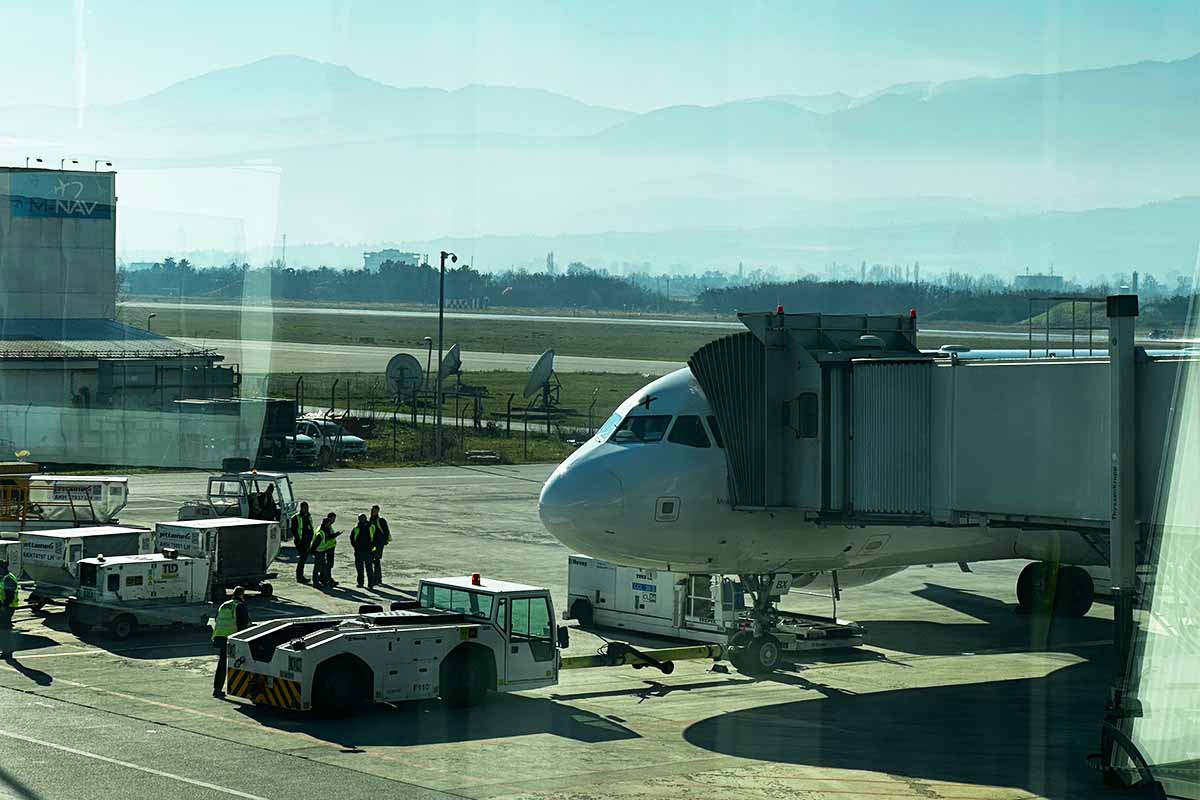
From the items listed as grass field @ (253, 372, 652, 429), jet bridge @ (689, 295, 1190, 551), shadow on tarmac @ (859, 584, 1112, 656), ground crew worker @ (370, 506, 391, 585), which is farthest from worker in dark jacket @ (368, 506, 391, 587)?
grass field @ (253, 372, 652, 429)

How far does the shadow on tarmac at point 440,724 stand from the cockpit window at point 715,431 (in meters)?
5.57

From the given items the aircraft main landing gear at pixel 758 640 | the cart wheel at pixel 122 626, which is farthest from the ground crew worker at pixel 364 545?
the aircraft main landing gear at pixel 758 640

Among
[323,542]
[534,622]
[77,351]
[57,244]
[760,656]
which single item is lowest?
[760,656]

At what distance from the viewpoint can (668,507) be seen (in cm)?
2683

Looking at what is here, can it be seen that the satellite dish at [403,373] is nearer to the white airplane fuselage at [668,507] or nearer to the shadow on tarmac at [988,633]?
the shadow on tarmac at [988,633]

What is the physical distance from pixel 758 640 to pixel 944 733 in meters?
5.88

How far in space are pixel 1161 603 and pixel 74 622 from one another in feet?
72.6

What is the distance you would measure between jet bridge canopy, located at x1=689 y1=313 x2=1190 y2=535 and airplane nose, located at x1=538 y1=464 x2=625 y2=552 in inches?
89.4

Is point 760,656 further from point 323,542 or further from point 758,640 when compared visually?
point 323,542

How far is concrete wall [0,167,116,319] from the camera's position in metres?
80.6

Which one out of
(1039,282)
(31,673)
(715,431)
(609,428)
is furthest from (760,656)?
(1039,282)

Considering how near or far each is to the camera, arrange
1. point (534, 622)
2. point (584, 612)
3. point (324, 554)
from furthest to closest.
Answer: point (324, 554) → point (584, 612) → point (534, 622)

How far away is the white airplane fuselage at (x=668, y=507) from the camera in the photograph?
2678 centimetres

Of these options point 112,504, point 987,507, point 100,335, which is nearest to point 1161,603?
point 987,507
